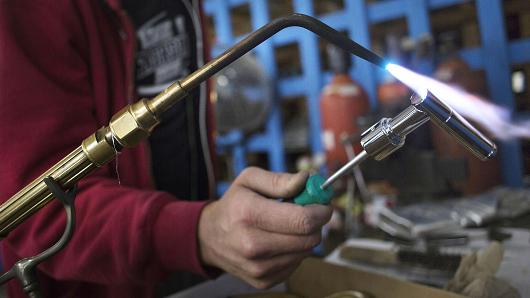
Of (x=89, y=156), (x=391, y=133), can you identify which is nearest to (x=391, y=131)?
(x=391, y=133)

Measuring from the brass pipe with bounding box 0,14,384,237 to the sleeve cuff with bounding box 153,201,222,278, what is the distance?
5.6 inches

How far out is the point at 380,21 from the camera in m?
1.56

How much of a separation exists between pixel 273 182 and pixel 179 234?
0.12m

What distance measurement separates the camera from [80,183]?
426 millimetres

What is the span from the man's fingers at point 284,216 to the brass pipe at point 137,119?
139 millimetres

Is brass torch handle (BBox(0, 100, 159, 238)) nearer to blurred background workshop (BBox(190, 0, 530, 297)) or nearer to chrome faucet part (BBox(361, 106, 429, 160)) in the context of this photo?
chrome faucet part (BBox(361, 106, 429, 160))

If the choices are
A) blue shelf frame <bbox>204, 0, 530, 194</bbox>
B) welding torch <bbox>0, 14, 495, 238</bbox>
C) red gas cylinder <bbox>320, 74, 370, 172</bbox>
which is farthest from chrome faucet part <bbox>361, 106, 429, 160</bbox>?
red gas cylinder <bbox>320, 74, 370, 172</bbox>

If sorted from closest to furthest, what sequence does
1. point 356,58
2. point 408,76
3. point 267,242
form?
point 408,76 < point 267,242 < point 356,58

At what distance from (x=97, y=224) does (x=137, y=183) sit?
0.17m

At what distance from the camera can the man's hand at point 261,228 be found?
400 mm

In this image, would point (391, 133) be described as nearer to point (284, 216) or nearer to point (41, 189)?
point (284, 216)

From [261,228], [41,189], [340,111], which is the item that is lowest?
[340,111]

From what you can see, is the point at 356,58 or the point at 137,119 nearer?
the point at 137,119

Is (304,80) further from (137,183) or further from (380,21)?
(137,183)
